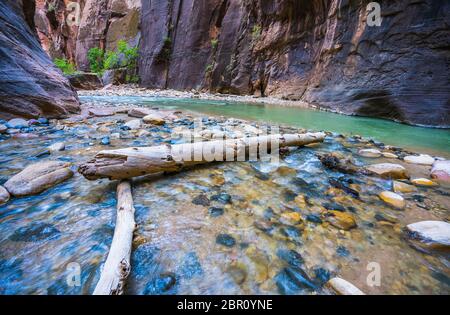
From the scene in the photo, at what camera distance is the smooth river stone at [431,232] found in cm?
132

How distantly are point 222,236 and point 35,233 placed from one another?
1.18 meters

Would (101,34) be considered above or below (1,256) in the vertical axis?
above

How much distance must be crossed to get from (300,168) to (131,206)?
1.86 meters

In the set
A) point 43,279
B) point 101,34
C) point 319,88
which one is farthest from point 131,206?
point 101,34

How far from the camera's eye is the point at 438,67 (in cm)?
566

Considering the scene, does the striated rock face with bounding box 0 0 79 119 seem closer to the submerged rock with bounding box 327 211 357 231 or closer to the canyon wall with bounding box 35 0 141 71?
the submerged rock with bounding box 327 211 357 231

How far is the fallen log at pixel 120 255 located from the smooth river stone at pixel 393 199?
207cm

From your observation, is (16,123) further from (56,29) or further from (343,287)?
(56,29)

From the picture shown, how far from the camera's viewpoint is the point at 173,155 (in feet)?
6.91

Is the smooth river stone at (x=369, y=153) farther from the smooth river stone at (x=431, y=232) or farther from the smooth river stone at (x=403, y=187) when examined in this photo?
the smooth river stone at (x=431, y=232)

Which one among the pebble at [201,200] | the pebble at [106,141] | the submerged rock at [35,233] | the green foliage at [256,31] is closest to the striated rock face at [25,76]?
the pebble at [106,141]

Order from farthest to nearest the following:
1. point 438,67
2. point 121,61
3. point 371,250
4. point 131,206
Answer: point 121,61 < point 438,67 < point 131,206 < point 371,250

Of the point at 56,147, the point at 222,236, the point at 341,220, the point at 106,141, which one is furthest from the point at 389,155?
the point at 56,147
